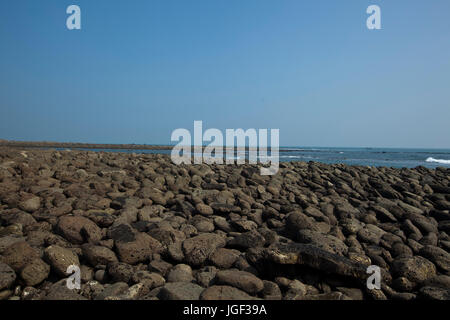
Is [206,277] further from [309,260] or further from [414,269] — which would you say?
[414,269]

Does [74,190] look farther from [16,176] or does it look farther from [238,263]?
[238,263]

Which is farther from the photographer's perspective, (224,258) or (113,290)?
(224,258)

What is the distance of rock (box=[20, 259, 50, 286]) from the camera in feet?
10.8

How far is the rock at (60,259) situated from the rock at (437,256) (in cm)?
508

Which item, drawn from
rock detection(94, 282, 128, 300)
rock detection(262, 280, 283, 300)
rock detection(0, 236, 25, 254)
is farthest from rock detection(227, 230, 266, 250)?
rock detection(0, 236, 25, 254)

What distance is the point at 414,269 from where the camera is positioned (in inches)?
151

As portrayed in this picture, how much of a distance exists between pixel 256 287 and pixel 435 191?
840cm

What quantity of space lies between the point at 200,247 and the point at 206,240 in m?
0.20

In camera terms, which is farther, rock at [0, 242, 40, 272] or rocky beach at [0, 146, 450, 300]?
rock at [0, 242, 40, 272]

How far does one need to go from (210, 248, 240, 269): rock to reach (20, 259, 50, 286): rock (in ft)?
6.65

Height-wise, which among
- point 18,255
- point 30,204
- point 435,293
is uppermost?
point 30,204

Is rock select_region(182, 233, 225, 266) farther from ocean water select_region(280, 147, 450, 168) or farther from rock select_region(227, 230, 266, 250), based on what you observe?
ocean water select_region(280, 147, 450, 168)

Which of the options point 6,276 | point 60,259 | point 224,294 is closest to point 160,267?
point 224,294
